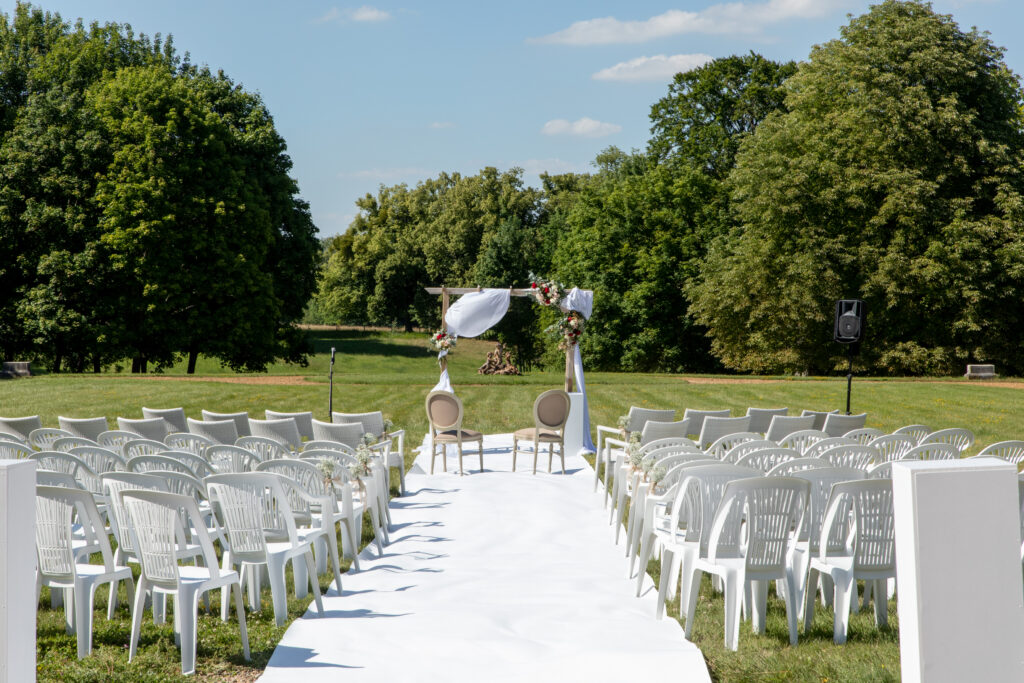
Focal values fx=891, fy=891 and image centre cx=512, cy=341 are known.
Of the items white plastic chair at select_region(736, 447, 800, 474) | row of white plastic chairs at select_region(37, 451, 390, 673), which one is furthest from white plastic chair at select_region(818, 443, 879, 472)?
row of white plastic chairs at select_region(37, 451, 390, 673)

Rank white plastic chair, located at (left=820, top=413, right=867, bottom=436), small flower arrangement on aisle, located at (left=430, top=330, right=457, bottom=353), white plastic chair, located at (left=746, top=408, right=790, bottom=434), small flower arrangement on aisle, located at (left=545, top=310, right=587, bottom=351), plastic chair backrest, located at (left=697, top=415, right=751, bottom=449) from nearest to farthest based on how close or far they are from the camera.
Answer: plastic chair backrest, located at (left=697, top=415, right=751, bottom=449) → white plastic chair, located at (left=820, top=413, right=867, bottom=436) → white plastic chair, located at (left=746, top=408, right=790, bottom=434) → small flower arrangement on aisle, located at (left=430, top=330, right=457, bottom=353) → small flower arrangement on aisle, located at (left=545, top=310, right=587, bottom=351)

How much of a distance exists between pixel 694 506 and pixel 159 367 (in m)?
27.1

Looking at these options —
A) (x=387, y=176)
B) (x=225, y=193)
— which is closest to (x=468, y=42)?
(x=225, y=193)

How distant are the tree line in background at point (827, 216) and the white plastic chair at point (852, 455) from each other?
71.8 ft

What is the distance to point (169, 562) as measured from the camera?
452 cm

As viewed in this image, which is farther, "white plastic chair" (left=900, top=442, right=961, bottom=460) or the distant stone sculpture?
the distant stone sculpture

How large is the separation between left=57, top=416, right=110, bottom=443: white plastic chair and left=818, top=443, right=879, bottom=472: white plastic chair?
676cm

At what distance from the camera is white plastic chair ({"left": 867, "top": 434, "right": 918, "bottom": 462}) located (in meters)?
7.40

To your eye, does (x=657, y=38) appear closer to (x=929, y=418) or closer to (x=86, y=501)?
(x=929, y=418)

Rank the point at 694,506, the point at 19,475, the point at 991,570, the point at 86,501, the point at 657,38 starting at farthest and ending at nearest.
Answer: the point at 657,38
the point at 694,506
the point at 86,501
the point at 19,475
the point at 991,570

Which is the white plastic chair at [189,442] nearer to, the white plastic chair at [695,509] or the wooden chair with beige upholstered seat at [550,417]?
the white plastic chair at [695,509]

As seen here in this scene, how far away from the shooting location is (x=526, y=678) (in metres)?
3.97

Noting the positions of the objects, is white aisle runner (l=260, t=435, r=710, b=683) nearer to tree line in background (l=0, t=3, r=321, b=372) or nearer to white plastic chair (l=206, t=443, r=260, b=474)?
white plastic chair (l=206, t=443, r=260, b=474)

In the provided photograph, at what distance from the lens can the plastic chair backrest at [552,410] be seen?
1149cm
